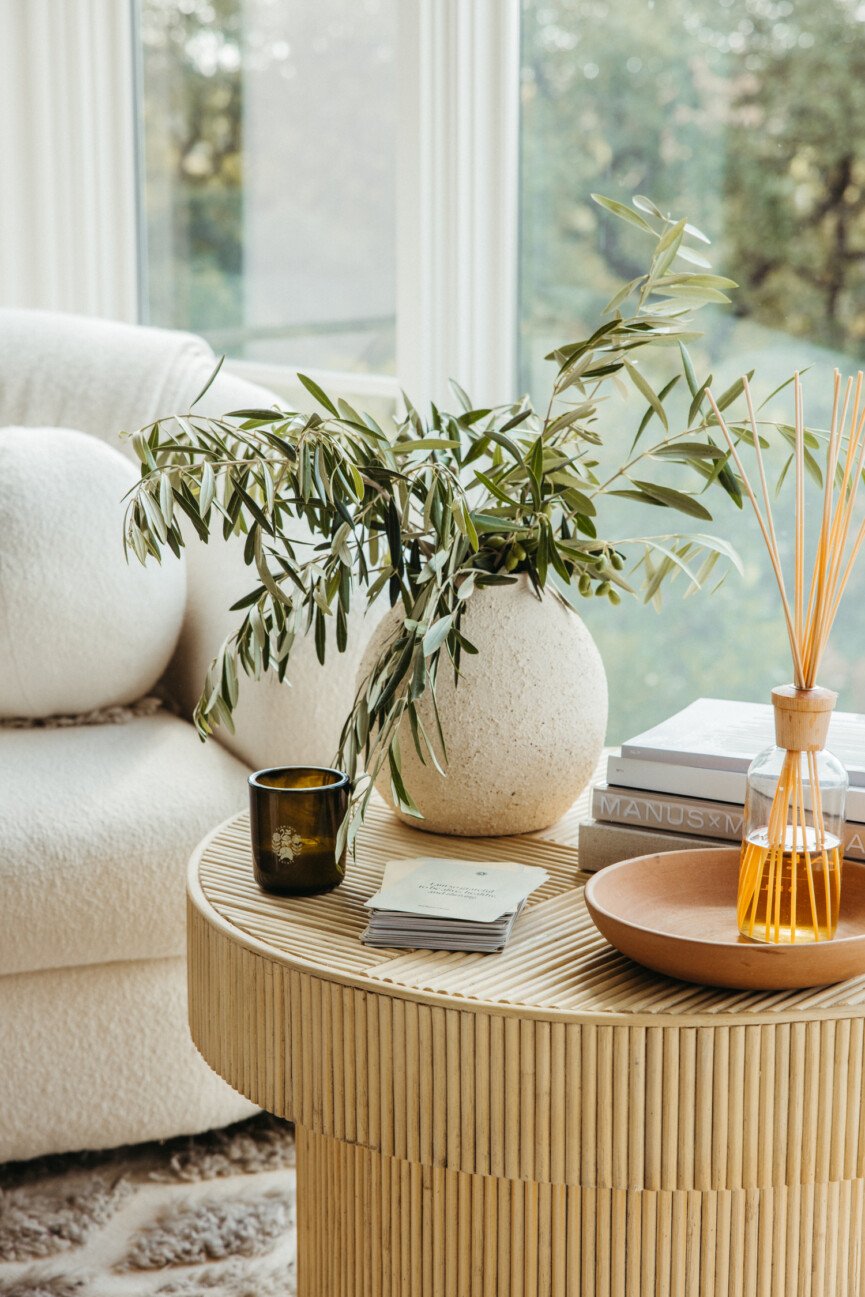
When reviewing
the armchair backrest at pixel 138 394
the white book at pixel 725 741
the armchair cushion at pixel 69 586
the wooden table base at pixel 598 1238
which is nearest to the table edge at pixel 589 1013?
the wooden table base at pixel 598 1238

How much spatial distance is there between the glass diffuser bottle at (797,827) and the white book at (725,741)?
123mm

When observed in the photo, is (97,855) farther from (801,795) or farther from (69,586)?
(801,795)

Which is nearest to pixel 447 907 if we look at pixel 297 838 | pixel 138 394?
pixel 297 838

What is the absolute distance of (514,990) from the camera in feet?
2.94

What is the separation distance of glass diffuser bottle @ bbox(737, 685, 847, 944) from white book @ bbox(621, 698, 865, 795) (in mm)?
123

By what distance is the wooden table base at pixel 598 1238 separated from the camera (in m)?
0.94

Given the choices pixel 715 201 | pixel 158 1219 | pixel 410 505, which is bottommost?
pixel 158 1219

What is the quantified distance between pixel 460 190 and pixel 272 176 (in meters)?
0.71

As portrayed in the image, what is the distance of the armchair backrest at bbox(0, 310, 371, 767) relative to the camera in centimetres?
179

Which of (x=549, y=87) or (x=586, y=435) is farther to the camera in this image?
(x=549, y=87)

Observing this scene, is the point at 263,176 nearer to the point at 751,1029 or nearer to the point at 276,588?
the point at 276,588

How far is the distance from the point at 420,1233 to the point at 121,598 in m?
0.95

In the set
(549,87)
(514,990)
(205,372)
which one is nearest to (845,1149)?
(514,990)

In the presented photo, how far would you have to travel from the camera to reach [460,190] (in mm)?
2145
